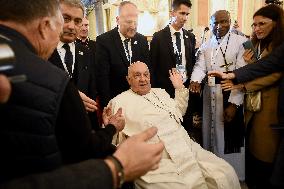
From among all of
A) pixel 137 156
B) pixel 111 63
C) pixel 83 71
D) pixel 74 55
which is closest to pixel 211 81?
pixel 111 63

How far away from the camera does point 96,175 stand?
37.4 inches

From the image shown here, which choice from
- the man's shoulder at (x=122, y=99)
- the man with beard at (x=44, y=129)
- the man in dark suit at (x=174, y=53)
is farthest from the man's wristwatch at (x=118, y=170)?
the man in dark suit at (x=174, y=53)

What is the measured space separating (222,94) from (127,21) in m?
1.60

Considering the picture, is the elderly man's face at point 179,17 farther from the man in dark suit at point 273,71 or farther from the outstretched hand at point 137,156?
the outstretched hand at point 137,156

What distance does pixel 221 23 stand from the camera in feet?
12.5

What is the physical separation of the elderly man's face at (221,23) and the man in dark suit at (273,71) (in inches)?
35.6

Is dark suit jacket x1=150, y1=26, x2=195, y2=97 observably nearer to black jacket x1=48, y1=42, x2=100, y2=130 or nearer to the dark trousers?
black jacket x1=48, y1=42, x2=100, y2=130

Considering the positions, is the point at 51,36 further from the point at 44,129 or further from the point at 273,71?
the point at 273,71

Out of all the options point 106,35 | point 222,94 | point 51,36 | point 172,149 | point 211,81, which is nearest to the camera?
point 51,36

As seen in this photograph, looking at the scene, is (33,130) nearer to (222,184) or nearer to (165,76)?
(222,184)

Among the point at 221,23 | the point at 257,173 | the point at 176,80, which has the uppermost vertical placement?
the point at 221,23

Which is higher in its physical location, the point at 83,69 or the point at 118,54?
the point at 118,54

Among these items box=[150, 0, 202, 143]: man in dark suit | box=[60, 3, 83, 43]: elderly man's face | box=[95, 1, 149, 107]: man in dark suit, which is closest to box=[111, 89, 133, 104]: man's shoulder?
box=[95, 1, 149, 107]: man in dark suit

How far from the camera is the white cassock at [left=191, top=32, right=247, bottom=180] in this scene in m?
3.68
